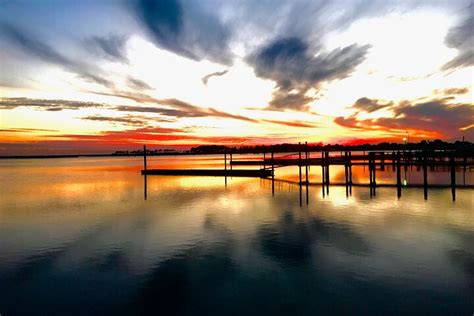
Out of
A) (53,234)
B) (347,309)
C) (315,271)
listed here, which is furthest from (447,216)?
(53,234)

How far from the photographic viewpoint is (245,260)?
49.3 feet

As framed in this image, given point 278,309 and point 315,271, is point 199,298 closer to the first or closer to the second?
point 278,309

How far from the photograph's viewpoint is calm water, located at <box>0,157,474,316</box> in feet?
35.5

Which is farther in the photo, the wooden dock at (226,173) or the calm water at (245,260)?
the wooden dock at (226,173)

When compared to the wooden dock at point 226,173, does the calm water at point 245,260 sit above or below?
below

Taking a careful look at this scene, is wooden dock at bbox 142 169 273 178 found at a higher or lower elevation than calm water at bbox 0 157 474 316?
higher

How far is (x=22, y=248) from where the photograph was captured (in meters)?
17.9

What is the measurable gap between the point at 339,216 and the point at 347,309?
14943mm

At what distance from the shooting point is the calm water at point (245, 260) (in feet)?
35.5

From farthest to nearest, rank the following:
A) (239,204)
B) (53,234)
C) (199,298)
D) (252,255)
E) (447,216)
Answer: (239,204)
(447,216)
(53,234)
(252,255)
(199,298)

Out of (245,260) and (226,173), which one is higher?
(226,173)

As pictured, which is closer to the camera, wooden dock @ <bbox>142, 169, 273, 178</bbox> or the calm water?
the calm water

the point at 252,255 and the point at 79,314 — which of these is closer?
the point at 79,314

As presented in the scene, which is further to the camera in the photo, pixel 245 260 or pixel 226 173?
pixel 226 173
